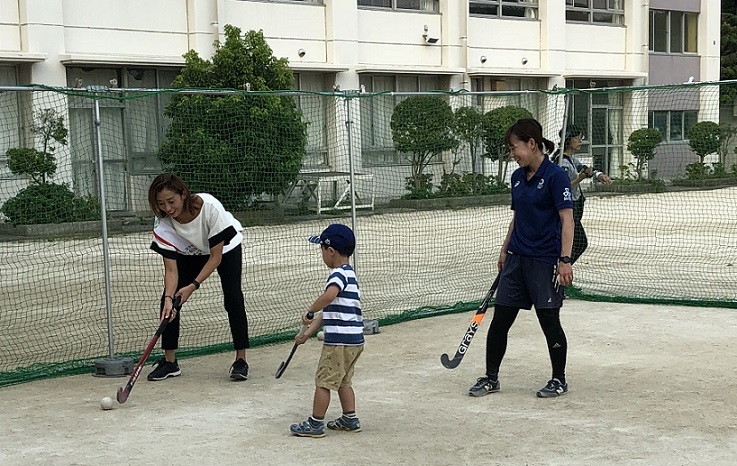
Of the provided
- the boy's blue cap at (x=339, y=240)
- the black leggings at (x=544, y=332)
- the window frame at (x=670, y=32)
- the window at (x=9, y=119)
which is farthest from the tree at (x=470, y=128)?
the window frame at (x=670, y=32)

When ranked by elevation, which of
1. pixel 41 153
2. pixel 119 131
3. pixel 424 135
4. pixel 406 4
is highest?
pixel 406 4

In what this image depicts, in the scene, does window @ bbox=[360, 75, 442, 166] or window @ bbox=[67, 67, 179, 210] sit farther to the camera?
window @ bbox=[67, 67, 179, 210]

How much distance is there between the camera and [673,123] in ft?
52.3

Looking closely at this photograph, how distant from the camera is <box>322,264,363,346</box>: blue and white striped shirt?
5867 millimetres

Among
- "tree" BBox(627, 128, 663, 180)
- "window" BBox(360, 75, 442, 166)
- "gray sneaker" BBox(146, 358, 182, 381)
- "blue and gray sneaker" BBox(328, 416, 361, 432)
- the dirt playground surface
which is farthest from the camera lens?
"window" BBox(360, 75, 442, 166)

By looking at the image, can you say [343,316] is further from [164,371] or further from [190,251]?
[164,371]

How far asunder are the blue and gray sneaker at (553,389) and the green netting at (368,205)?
324 cm

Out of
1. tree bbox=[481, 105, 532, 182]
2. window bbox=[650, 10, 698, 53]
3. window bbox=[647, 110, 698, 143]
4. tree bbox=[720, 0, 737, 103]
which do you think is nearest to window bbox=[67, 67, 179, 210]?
tree bbox=[481, 105, 532, 182]

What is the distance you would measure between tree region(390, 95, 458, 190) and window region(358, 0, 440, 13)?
12.5 meters

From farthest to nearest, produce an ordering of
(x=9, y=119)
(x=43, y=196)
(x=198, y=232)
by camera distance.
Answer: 1. (x=9, y=119)
2. (x=43, y=196)
3. (x=198, y=232)

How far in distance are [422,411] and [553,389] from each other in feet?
2.92

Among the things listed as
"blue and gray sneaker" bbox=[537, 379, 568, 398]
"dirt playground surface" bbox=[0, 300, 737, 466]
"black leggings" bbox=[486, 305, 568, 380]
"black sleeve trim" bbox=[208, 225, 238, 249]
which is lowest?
"dirt playground surface" bbox=[0, 300, 737, 466]

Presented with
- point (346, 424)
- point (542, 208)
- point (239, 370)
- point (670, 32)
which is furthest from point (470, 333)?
point (670, 32)

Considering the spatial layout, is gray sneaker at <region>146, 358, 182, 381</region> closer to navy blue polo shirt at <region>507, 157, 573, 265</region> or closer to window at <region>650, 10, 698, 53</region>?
navy blue polo shirt at <region>507, 157, 573, 265</region>
